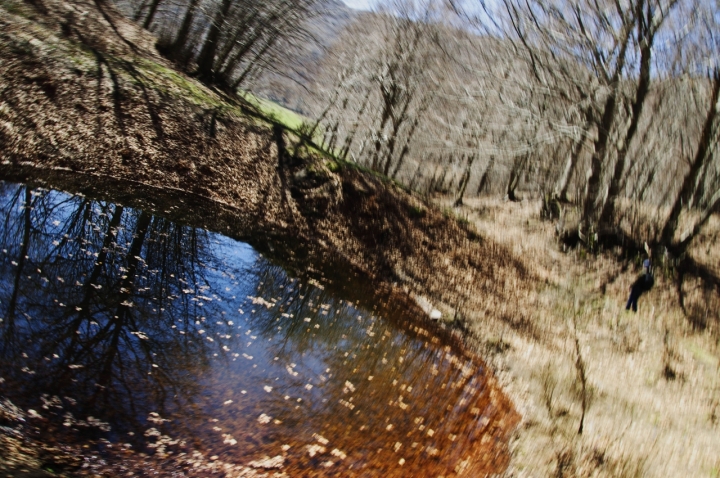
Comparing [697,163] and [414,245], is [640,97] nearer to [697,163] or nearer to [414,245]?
[697,163]

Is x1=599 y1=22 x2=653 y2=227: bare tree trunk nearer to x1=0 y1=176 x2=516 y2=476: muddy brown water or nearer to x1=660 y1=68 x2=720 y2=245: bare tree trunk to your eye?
x1=660 y1=68 x2=720 y2=245: bare tree trunk

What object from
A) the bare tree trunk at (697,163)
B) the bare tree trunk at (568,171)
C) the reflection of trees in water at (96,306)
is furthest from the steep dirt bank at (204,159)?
the bare tree trunk at (568,171)

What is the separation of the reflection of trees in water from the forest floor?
8.51 ft

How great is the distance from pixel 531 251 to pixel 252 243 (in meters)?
11.7

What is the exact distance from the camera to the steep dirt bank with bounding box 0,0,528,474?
11.7 m

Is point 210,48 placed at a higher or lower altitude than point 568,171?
lower

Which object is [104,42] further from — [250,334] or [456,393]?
[456,393]

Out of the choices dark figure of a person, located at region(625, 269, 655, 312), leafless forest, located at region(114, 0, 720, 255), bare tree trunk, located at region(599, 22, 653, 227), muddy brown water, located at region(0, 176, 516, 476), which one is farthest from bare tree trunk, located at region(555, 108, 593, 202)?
muddy brown water, located at region(0, 176, 516, 476)

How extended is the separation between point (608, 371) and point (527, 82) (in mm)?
11625

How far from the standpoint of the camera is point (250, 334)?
775 centimetres

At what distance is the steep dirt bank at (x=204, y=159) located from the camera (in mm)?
11727

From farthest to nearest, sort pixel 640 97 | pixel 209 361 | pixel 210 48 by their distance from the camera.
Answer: pixel 210 48 < pixel 640 97 < pixel 209 361

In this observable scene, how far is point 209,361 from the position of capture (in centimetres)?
649

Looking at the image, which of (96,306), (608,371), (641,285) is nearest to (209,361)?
(96,306)
